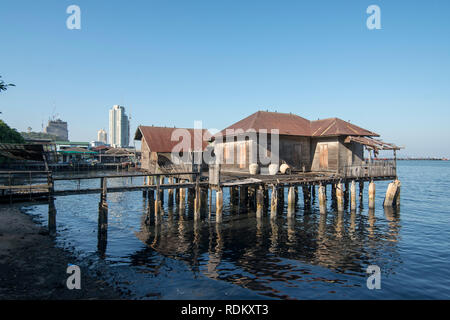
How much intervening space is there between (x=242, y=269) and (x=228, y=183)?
7481mm

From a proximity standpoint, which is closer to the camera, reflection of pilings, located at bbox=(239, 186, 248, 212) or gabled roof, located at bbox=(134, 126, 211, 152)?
reflection of pilings, located at bbox=(239, 186, 248, 212)

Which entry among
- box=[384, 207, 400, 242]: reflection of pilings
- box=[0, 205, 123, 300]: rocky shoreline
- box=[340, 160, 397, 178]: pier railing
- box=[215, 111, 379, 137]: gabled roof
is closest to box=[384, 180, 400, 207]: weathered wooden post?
box=[384, 207, 400, 242]: reflection of pilings

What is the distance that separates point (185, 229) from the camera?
1847 cm

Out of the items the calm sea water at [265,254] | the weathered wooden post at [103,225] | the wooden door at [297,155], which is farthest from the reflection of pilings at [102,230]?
the wooden door at [297,155]

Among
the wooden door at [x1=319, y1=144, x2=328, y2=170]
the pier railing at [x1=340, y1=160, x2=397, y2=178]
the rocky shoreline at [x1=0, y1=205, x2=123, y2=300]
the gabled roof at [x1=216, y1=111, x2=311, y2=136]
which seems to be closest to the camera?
the rocky shoreline at [x1=0, y1=205, x2=123, y2=300]

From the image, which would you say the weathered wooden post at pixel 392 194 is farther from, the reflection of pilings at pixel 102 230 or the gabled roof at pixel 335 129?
the reflection of pilings at pixel 102 230

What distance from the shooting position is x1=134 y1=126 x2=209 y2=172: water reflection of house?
3656 cm

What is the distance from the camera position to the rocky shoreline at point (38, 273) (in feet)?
29.6

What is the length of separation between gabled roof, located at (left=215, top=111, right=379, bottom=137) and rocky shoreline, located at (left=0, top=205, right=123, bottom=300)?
17.0 metres

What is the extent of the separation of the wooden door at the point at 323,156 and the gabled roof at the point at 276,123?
181 centimetres

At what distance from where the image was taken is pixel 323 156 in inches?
1039

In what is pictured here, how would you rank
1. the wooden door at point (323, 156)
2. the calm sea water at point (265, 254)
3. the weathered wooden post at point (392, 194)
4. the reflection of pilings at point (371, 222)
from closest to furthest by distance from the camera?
the calm sea water at point (265, 254)
the reflection of pilings at point (371, 222)
the wooden door at point (323, 156)
the weathered wooden post at point (392, 194)

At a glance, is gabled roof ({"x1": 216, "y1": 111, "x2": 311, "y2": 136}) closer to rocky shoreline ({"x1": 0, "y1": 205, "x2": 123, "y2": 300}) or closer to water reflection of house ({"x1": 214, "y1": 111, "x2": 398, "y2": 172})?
water reflection of house ({"x1": 214, "y1": 111, "x2": 398, "y2": 172})
